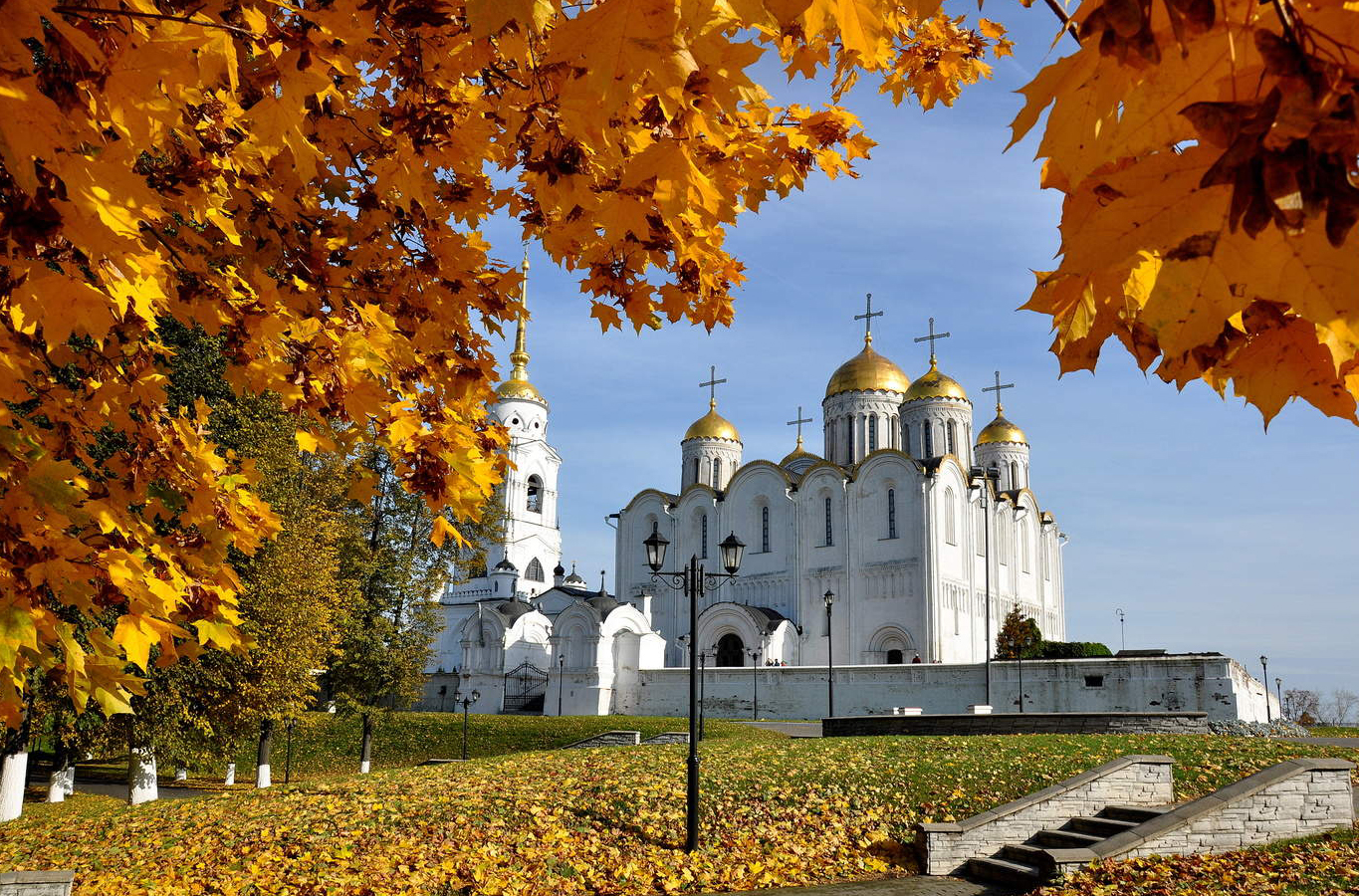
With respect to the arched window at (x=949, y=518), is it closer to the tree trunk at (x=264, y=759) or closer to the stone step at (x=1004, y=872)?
the tree trunk at (x=264, y=759)

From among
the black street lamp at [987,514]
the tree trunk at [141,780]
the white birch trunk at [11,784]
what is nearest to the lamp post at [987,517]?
the black street lamp at [987,514]

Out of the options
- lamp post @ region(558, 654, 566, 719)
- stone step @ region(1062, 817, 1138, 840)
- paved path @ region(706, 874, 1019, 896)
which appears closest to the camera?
paved path @ region(706, 874, 1019, 896)

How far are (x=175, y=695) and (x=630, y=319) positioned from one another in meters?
14.9

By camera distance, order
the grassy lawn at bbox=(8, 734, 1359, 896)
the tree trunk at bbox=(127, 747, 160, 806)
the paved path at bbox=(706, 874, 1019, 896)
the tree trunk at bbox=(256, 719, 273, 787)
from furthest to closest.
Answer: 1. the tree trunk at bbox=(256, 719, 273, 787)
2. the tree trunk at bbox=(127, 747, 160, 806)
3. the paved path at bbox=(706, 874, 1019, 896)
4. the grassy lawn at bbox=(8, 734, 1359, 896)

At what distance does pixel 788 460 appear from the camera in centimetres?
5422

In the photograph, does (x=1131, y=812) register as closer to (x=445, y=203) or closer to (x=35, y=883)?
(x=445, y=203)

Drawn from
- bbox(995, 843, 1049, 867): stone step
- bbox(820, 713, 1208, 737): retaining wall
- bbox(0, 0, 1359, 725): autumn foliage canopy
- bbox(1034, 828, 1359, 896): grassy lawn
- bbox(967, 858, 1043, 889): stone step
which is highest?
bbox(0, 0, 1359, 725): autumn foliage canopy

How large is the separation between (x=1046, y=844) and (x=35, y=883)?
9.91m

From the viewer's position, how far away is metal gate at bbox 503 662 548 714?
42.0 metres

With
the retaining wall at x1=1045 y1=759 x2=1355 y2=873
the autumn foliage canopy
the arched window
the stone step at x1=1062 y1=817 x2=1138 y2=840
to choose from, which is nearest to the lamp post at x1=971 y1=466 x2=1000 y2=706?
the arched window

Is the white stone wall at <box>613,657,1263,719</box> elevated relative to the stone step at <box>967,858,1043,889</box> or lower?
elevated

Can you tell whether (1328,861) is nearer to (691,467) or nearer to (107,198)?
(107,198)

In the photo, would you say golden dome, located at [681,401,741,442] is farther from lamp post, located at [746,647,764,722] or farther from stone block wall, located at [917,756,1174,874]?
stone block wall, located at [917,756,1174,874]

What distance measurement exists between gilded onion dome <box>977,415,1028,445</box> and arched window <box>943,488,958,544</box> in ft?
44.2
